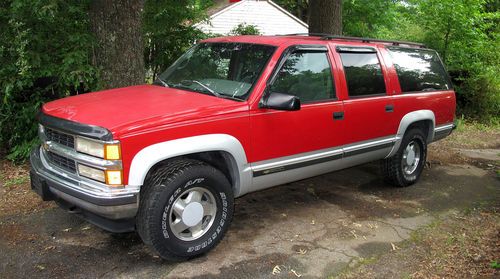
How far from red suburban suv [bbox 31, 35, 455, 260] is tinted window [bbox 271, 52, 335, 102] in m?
0.01

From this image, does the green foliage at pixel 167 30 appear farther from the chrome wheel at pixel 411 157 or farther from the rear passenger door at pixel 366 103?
the chrome wheel at pixel 411 157

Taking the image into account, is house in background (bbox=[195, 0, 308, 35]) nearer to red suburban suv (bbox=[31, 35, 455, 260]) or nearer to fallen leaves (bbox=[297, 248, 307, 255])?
red suburban suv (bbox=[31, 35, 455, 260])

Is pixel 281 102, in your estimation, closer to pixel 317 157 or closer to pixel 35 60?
pixel 317 157

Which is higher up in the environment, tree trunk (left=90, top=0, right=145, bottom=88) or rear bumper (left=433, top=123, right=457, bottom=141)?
tree trunk (left=90, top=0, right=145, bottom=88)

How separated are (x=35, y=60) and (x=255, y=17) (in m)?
21.8

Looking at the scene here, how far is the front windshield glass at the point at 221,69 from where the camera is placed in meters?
4.29

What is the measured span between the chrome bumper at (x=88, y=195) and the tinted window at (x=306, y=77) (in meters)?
1.69

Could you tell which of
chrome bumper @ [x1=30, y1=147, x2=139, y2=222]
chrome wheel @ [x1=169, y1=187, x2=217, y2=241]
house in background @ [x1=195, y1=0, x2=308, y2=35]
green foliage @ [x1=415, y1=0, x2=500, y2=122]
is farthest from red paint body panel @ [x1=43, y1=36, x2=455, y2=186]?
house in background @ [x1=195, y1=0, x2=308, y2=35]

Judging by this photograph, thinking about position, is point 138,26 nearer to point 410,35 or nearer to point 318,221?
point 318,221

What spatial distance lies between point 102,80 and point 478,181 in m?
5.59

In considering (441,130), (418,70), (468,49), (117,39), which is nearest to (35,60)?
(117,39)

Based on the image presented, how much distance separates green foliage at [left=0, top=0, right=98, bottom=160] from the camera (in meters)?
5.75

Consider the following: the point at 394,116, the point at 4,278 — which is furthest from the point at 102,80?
the point at 394,116

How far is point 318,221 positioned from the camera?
Result: 484cm
